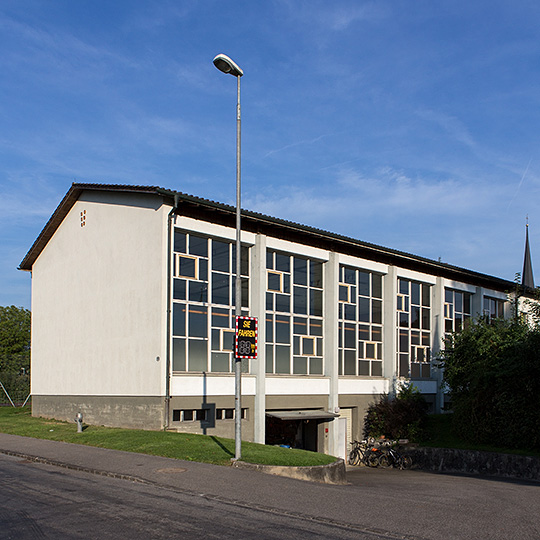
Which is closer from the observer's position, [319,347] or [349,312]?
[319,347]

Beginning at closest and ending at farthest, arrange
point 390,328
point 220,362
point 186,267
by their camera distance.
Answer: point 186,267, point 220,362, point 390,328

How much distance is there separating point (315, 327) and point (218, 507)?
17.8 meters

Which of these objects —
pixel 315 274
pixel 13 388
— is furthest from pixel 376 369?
pixel 13 388

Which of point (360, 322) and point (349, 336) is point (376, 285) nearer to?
point (360, 322)

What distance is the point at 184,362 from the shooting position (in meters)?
22.0

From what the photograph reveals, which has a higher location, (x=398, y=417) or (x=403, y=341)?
(x=403, y=341)

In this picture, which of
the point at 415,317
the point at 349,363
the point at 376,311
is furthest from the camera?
the point at 415,317

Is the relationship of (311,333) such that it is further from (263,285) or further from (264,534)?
(264,534)

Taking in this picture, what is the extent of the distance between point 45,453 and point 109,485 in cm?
531

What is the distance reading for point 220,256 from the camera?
78.3ft

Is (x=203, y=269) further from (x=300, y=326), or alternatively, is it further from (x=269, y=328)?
(x=300, y=326)

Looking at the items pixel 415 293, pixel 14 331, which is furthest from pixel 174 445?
pixel 14 331

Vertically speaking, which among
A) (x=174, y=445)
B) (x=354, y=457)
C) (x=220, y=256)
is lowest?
(x=354, y=457)

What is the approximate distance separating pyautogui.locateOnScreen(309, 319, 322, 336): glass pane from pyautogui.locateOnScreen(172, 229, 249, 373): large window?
13.8ft
